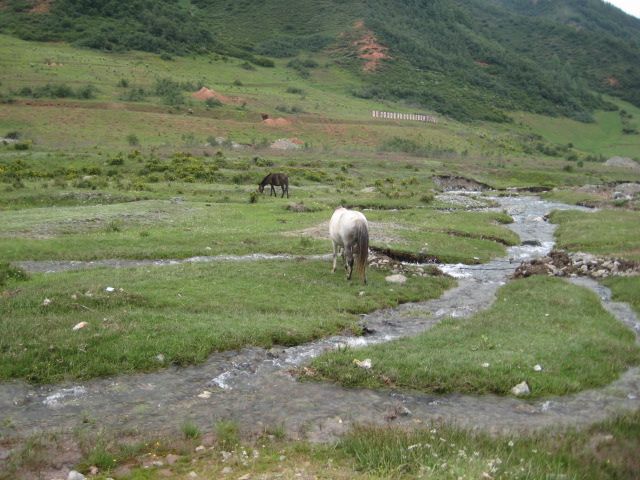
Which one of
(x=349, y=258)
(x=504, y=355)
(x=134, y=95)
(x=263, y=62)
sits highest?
(x=263, y=62)

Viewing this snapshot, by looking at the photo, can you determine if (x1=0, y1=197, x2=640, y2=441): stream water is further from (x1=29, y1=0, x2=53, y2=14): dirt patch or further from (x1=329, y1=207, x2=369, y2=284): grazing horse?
(x1=29, y1=0, x2=53, y2=14): dirt patch

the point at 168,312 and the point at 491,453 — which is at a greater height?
the point at 491,453

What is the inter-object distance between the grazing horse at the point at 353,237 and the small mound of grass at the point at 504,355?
477 centimetres

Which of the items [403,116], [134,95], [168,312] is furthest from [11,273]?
[403,116]

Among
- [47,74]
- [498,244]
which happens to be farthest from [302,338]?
[47,74]

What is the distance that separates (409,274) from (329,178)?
39198 mm

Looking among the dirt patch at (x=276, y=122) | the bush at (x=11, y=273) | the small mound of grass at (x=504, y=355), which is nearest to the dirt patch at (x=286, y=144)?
the dirt patch at (x=276, y=122)

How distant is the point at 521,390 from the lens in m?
14.1

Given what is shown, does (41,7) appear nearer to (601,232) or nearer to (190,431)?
(601,232)

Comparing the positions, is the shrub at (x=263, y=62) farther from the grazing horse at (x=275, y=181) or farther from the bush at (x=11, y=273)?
the bush at (x=11, y=273)

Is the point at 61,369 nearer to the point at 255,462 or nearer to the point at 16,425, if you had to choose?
the point at 16,425

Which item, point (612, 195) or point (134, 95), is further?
point (134, 95)

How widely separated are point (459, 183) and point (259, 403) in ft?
216

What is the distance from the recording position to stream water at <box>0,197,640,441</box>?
1206 centimetres
